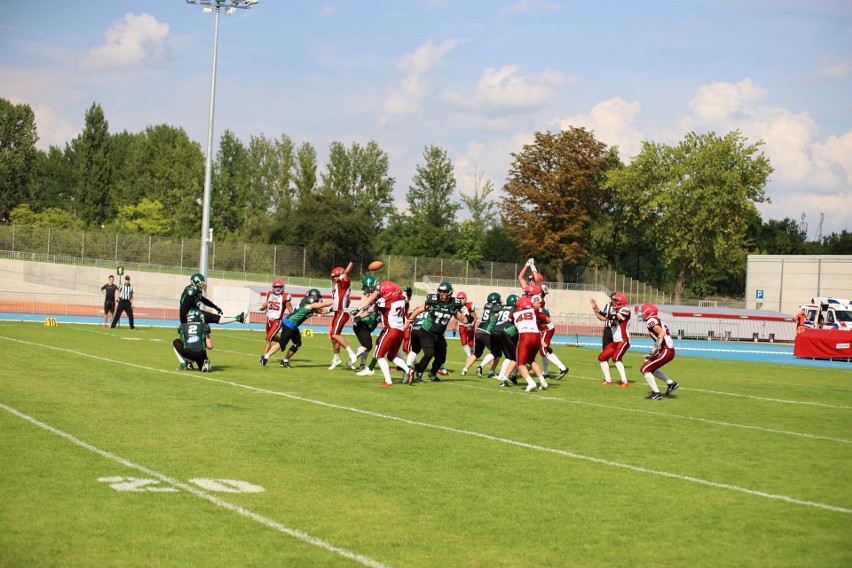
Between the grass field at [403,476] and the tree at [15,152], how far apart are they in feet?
271

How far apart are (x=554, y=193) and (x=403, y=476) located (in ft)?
222

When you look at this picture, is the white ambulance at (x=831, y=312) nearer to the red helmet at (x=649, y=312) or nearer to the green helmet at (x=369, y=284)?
the red helmet at (x=649, y=312)

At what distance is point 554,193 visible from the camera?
75.4m

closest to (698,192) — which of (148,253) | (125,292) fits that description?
(148,253)

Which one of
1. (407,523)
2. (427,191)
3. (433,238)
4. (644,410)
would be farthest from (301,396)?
(427,191)

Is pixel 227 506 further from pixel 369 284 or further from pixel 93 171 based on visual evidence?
pixel 93 171

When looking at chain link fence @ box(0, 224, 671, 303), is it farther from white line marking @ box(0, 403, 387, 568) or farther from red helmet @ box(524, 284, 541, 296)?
white line marking @ box(0, 403, 387, 568)

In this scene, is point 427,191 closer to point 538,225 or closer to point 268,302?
point 538,225

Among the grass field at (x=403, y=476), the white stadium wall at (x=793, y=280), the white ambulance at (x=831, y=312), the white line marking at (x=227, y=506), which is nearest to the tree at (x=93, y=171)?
the white stadium wall at (x=793, y=280)

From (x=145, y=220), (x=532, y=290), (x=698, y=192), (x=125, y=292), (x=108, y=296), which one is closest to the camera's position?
(x=532, y=290)

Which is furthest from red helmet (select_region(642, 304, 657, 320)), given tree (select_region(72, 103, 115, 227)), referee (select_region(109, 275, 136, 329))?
tree (select_region(72, 103, 115, 227))

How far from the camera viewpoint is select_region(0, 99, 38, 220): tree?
302ft

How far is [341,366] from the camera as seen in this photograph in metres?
21.7

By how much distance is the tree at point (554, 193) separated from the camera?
75.4 m
